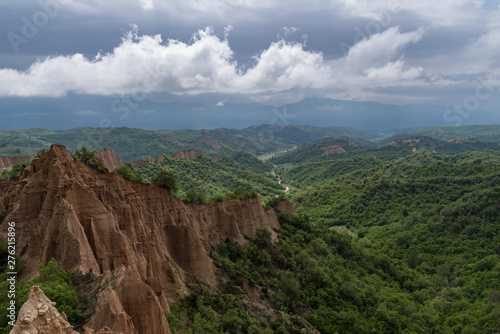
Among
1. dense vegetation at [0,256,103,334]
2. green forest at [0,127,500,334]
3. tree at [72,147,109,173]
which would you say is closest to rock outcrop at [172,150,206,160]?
green forest at [0,127,500,334]

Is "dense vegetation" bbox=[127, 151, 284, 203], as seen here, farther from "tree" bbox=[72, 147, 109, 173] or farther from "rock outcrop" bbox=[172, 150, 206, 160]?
"tree" bbox=[72, 147, 109, 173]

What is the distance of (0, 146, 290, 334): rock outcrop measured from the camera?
21.6 m

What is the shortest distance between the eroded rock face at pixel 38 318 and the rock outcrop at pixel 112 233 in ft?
14.3

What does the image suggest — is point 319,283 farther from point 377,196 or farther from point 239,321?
point 377,196

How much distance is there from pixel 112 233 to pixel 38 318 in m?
14.5

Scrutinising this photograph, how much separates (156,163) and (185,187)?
864 inches

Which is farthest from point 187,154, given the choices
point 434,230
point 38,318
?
point 38,318

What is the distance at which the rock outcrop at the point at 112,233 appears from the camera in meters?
21.6

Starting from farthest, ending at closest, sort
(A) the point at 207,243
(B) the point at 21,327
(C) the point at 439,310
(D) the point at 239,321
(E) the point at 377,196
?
(E) the point at 377,196 < (C) the point at 439,310 < (A) the point at 207,243 < (D) the point at 239,321 < (B) the point at 21,327

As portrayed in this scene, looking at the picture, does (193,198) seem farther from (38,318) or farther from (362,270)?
(362,270)

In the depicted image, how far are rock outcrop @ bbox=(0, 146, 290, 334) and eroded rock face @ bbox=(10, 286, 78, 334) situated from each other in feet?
14.3

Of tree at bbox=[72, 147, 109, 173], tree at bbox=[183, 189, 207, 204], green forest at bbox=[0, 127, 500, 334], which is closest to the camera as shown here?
green forest at bbox=[0, 127, 500, 334]

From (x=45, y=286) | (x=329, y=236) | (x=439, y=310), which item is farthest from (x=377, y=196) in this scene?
(x=45, y=286)

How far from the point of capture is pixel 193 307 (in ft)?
97.2
